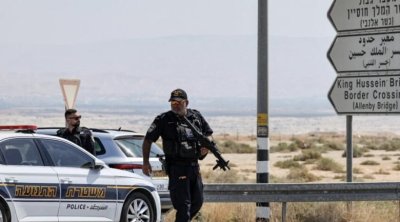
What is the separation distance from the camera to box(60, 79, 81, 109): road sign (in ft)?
59.4

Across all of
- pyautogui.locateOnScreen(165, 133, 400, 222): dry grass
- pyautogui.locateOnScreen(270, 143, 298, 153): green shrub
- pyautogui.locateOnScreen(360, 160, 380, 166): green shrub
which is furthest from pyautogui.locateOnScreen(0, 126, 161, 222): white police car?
pyautogui.locateOnScreen(270, 143, 298, 153): green shrub

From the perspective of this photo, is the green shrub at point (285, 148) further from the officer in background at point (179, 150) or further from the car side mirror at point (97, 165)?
the officer in background at point (179, 150)

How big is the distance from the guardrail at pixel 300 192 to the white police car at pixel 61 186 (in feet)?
5.43

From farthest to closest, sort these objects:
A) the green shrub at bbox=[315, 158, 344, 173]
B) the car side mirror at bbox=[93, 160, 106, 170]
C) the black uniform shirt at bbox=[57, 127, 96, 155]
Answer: the green shrub at bbox=[315, 158, 344, 173] → the black uniform shirt at bbox=[57, 127, 96, 155] → the car side mirror at bbox=[93, 160, 106, 170]

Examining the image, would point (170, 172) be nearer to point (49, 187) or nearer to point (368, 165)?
point (49, 187)

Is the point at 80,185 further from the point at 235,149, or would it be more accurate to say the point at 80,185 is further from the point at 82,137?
the point at 235,149

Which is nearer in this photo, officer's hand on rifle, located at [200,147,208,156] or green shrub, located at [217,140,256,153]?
officer's hand on rifle, located at [200,147,208,156]

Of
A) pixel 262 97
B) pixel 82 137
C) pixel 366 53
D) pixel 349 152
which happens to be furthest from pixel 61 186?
pixel 366 53

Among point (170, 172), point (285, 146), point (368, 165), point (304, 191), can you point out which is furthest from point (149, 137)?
point (285, 146)

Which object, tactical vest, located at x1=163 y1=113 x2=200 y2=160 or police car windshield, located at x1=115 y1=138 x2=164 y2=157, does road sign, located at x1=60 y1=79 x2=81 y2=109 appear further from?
tactical vest, located at x1=163 y1=113 x2=200 y2=160

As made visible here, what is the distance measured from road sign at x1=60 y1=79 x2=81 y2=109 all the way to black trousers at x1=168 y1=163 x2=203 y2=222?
6.00 meters

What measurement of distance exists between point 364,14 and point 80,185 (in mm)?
7134

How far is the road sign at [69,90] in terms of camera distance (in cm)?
1811

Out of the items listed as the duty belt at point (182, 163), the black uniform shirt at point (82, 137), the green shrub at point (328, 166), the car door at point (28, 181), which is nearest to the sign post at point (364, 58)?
the black uniform shirt at point (82, 137)
